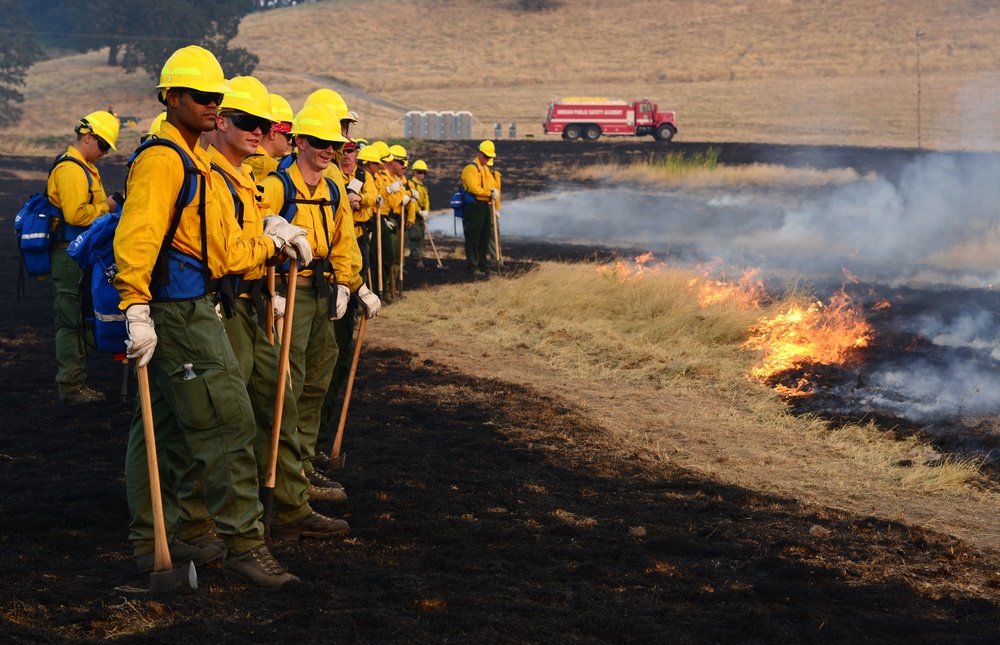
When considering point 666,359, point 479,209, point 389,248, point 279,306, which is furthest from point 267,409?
point 479,209

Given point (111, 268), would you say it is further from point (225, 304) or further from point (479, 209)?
point (479, 209)

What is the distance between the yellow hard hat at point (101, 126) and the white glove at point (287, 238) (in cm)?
360

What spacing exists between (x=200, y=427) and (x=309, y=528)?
3.86 ft

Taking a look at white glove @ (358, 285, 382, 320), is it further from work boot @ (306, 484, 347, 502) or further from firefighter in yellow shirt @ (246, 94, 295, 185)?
work boot @ (306, 484, 347, 502)

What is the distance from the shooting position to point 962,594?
5215 mm

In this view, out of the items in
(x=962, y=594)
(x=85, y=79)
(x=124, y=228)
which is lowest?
(x=962, y=594)

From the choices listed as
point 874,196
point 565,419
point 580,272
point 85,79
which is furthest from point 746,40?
point 565,419

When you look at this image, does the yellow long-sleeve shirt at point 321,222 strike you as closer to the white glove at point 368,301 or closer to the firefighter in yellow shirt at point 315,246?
the firefighter in yellow shirt at point 315,246

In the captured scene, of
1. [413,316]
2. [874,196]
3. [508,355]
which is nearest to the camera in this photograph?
[508,355]


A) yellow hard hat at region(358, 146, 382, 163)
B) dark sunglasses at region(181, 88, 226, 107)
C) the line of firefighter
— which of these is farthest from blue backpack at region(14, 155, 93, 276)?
yellow hard hat at region(358, 146, 382, 163)

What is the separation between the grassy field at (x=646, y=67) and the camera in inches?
2044

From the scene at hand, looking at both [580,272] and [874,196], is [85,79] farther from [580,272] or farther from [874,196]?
[580,272]

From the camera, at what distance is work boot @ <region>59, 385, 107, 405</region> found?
28.3ft

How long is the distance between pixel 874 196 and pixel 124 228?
21082 millimetres
